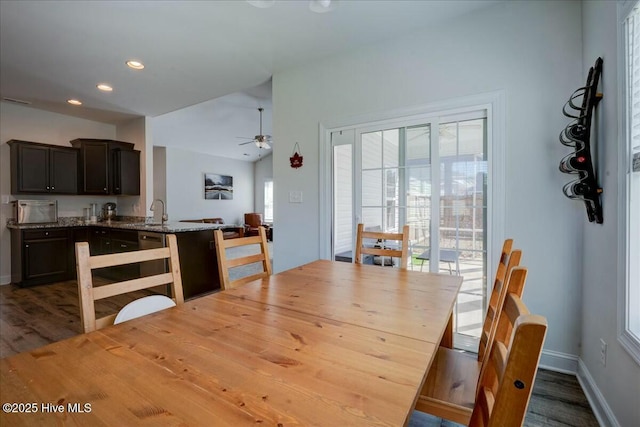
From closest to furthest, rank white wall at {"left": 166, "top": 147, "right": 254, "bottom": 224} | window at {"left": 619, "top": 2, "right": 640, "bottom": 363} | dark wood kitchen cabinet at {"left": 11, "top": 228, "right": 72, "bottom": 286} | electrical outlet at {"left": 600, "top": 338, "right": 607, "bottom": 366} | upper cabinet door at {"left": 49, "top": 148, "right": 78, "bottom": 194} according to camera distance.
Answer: window at {"left": 619, "top": 2, "right": 640, "bottom": 363} → electrical outlet at {"left": 600, "top": 338, "right": 607, "bottom": 366} → dark wood kitchen cabinet at {"left": 11, "top": 228, "right": 72, "bottom": 286} → upper cabinet door at {"left": 49, "top": 148, "right": 78, "bottom": 194} → white wall at {"left": 166, "top": 147, "right": 254, "bottom": 224}

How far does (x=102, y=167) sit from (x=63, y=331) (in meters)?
3.04

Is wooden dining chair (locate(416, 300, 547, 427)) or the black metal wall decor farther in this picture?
the black metal wall decor

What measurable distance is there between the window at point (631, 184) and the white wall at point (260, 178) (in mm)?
9588

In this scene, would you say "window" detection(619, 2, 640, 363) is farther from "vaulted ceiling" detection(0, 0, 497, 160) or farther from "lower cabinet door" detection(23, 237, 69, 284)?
"lower cabinet door" detection(23, 237, 69, 284)

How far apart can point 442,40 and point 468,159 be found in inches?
40.7

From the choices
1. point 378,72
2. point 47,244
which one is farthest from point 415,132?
point 47,244

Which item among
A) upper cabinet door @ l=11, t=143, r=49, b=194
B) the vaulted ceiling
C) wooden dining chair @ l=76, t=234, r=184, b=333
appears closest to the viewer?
wooden dining chair @ l=76, t=234, r=184, b=333

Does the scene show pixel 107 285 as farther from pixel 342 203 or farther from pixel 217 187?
pixel 217 187

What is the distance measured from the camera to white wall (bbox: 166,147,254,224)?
8039mm

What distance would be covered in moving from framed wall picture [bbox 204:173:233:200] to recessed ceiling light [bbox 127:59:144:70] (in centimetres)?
585

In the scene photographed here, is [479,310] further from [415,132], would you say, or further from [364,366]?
[364,366]

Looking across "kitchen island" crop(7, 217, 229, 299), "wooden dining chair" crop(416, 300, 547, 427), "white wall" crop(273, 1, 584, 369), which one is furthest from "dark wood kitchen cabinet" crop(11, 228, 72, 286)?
"wooden dining chair" crop(416, 300, 547, 427)

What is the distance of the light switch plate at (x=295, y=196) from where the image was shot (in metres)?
3.24

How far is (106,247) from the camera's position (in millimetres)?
4332
